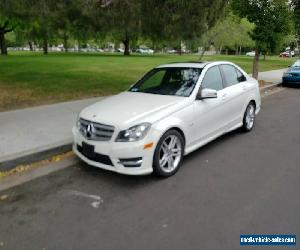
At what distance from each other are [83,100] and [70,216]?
612 centimetres

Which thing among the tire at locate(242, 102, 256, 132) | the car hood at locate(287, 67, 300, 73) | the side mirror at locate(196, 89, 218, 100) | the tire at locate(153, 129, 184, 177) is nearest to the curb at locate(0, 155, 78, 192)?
the tire at locate(153, 129, 184, 177)

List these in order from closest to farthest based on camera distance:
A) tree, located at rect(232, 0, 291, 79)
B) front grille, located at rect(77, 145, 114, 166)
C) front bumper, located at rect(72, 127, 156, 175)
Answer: front bumper, located at rect(72, 127, 156, 175)
front grille, located at rect(77, 145, 114, 166)
tree, located at rect(232, 0, 291, 79)

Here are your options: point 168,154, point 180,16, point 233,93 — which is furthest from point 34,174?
point 180,16

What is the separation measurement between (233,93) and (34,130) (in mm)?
3792

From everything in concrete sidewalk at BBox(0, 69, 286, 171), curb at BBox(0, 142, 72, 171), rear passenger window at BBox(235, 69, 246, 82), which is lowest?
curb at BBox(0, 142, 72, 171)

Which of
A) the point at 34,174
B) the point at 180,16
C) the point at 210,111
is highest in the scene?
the point at 180,16

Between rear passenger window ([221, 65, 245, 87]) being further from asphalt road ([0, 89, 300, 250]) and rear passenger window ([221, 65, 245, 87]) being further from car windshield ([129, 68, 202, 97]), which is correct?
asphalt road ([0, 89, 300, 250])

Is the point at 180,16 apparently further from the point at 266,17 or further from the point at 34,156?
the point at 266,17

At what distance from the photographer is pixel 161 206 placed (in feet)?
11.9

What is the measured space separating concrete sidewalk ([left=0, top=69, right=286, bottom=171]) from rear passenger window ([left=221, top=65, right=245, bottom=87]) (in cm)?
305

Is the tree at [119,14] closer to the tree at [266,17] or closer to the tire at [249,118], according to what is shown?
the tire at [249,118]

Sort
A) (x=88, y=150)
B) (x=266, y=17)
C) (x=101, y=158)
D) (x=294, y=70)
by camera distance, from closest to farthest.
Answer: (x=101, y=158) → (x=88, y=150) → (x=266, y=17) → (x=294, y=70)

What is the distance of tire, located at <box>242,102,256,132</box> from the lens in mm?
6449

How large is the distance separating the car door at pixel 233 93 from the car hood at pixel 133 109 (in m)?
1.26
